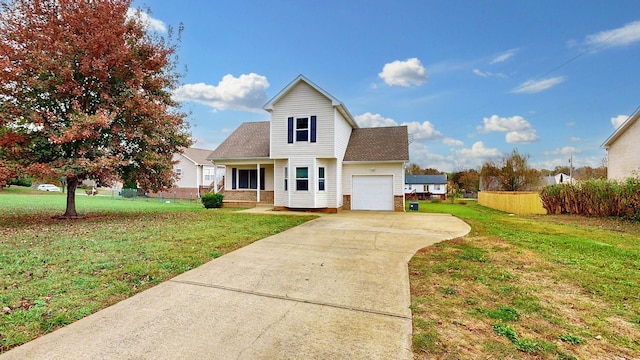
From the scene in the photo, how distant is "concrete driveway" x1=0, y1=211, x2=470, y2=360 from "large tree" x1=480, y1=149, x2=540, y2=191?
3227 centimetres

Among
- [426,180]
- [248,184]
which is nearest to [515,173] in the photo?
[426,180]

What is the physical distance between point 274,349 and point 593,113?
2372 cm

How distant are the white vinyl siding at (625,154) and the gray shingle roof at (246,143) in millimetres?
21562

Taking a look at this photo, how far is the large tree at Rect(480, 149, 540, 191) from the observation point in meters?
31.9

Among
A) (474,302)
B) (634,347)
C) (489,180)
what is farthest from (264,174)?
(489,180)

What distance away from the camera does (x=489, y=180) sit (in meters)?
35.8

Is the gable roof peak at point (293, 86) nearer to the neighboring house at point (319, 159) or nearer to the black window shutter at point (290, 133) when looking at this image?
the neighboring house at point (319, 159)

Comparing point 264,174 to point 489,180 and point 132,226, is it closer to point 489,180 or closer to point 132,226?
point 132,226

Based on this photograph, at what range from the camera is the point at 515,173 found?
1271 inches

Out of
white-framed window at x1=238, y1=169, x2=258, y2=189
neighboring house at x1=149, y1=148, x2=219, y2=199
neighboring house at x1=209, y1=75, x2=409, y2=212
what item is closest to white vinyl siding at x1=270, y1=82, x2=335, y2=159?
neighboring house at x1=209, y1=75, x2=409, y2=212

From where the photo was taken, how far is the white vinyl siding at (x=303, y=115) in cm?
1578

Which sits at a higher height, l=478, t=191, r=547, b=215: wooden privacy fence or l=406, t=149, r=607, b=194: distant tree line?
l=406, t=149, r=607, b=194: distant tree line

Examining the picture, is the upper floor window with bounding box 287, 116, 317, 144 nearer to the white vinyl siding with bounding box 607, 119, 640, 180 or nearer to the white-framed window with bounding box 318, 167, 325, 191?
the white-framed window with bounding box 318, 167, 325, 191

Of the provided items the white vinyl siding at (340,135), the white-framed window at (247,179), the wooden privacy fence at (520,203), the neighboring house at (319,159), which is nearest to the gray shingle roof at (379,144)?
the neighboring house at (319,159)
